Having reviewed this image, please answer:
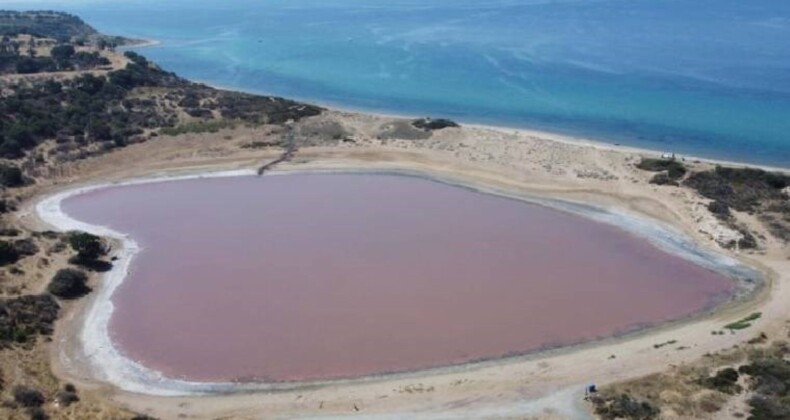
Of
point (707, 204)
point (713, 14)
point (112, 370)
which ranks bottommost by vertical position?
point (112, 370)

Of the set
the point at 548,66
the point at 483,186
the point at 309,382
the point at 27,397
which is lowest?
the point at 309,382

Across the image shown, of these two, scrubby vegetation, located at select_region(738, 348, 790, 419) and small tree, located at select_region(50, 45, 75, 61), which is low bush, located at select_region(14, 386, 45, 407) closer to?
scrubby vegetation, located at select_region(738, 348, 790, 419)

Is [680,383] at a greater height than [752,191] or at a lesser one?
lesser

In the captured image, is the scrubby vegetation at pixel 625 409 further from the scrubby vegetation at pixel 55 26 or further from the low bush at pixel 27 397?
the scrubby vegetation at pixel 55 26

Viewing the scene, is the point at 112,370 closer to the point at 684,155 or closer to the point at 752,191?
the point at 752,191

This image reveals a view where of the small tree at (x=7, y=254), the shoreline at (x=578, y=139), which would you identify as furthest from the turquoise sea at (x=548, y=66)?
the small tree at (x=7, y=254)

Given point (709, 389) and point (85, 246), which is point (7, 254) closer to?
point (85, 246)

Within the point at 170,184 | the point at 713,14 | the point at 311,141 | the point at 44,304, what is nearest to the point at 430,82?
the point at 311,141

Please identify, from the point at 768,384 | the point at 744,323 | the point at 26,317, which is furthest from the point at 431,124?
the point at 768,384
